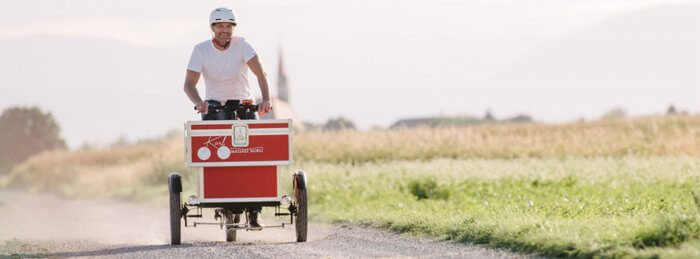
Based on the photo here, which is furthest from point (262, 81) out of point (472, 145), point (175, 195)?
point (472, 145)

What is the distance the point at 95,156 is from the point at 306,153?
21.1 m

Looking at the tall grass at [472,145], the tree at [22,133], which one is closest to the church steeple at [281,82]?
the tree at [22,133]

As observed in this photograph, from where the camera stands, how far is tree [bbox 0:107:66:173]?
92000mm

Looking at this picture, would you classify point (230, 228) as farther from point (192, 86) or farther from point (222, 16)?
point (222, 16)

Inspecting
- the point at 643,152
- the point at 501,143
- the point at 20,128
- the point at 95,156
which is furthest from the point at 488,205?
the point at 20,128

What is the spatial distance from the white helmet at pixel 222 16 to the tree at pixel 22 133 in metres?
81.2

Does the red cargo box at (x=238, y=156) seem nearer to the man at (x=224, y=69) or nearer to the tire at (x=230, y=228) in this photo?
the man at (x=224, y=69)

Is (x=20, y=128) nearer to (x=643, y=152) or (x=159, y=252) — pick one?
(x=643, y=152)

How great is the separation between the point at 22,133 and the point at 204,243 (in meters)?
82.1

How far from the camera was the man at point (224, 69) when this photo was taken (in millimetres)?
13172

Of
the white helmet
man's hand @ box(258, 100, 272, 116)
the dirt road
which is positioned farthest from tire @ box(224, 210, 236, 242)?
the white helmet

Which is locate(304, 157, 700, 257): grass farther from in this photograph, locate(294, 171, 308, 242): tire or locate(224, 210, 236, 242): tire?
locate(224, 210, 236, 242): tire

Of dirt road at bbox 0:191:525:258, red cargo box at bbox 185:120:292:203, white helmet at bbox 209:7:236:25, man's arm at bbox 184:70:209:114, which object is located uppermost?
white helmet at bbox 209:7:236:25

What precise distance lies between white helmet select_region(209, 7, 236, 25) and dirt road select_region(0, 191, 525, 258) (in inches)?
94.6
